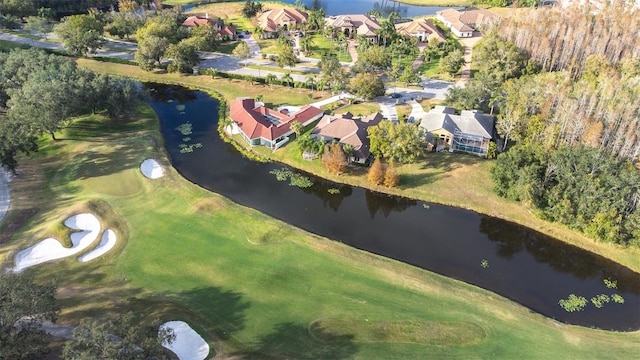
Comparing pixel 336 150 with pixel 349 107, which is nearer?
pixel 336 150

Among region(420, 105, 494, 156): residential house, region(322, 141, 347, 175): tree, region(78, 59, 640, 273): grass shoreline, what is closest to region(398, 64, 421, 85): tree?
region(420, 105, 494, 156): residential house

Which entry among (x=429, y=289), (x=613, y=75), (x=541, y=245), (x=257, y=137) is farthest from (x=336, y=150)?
(x=613, y=75)

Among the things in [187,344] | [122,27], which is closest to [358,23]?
[122,27]

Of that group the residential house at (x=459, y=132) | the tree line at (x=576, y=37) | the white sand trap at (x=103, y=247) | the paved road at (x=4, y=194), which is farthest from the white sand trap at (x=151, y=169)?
the tree line at (x=576, y=37)

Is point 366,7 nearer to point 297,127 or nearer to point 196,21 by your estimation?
A: point 196,21

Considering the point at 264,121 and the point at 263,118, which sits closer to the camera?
the point at 264,121

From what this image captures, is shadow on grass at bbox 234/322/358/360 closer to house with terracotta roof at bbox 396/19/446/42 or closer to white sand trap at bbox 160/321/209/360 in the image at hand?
white sand trap at bbox 160/321/209/360

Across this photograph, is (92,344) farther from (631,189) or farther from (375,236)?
(631,189)
